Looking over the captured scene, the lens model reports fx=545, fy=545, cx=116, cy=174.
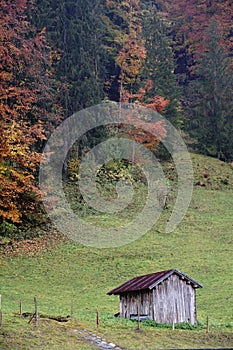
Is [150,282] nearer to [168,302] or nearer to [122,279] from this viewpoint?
[168,302]

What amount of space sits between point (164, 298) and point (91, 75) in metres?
32.7

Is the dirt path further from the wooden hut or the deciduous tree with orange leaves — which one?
the deciduous tree with orange leaves

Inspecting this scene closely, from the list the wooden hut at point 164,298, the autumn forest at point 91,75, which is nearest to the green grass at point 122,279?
the wooden hut at point 164,298

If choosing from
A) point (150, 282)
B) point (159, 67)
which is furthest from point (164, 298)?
point (159, 67)

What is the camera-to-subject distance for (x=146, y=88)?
195 feet

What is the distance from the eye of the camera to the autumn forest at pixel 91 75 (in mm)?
41562

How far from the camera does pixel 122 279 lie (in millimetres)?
33656

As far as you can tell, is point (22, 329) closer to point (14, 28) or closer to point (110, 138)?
point (14, 28)

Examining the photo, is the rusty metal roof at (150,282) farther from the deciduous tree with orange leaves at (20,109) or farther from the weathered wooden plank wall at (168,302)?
the deciduous tree with orange leaves at (20,109)

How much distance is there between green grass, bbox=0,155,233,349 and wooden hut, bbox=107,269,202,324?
39.8 inches

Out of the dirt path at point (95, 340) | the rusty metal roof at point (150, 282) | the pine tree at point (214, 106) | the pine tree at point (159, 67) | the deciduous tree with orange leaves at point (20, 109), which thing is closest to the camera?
the dirt path at point (95, 340)

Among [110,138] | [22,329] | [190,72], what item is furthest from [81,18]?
[22,329]

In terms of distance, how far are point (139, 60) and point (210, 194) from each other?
669 inches

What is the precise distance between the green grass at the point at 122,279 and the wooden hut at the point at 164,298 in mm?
1011
